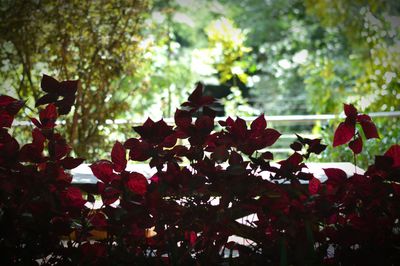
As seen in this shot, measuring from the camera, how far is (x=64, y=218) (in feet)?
2.62

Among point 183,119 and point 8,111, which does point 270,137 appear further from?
point 8,111

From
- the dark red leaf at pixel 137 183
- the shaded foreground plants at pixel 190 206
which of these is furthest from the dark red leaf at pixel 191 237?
the dark red leaf at pixel 137 183

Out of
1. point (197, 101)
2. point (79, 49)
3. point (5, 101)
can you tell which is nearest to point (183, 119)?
point (197, 101)

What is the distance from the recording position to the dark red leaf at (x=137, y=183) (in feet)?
2.60

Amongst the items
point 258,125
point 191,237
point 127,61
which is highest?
point 127,61

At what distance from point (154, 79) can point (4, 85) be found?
2307 millimetres

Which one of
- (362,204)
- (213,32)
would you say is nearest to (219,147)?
(362,204)

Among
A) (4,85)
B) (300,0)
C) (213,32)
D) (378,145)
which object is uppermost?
(300,0)

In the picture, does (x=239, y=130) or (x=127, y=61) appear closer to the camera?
(x=239, y=130)

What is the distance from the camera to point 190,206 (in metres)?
0.79

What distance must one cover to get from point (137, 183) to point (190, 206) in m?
0.11

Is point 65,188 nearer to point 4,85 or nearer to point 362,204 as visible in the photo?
point 362,204

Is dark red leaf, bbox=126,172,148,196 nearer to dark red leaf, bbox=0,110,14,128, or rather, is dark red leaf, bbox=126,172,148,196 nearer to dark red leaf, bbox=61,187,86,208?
dark red leaf, bbox=61,187,86,208

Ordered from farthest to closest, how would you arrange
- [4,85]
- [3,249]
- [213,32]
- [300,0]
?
[300,0]
[213,32]
[4,85]
[3,249]
